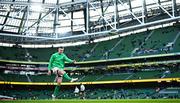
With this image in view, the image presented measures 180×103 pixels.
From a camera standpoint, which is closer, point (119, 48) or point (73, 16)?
point (119, 48)

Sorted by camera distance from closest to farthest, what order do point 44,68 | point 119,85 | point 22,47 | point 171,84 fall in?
point 171,84 → point 119,85 → point 44,68 → point 22,47

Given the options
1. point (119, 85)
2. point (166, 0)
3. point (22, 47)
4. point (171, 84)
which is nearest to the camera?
point (171, 84)

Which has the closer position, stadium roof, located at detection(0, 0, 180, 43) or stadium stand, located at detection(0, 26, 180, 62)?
stadium roof, located at detection(0, 0, 180, 43)

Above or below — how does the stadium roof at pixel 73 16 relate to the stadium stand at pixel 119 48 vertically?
above

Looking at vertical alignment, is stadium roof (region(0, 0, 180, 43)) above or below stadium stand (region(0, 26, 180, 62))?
above

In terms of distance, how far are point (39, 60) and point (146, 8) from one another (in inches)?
963

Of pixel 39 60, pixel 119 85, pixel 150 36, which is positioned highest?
pixel 150 36

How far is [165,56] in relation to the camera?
47.9m

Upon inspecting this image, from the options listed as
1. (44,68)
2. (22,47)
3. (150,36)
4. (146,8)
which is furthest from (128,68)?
(22,47)

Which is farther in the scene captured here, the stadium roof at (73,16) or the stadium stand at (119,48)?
the stadium stand at (119,48)

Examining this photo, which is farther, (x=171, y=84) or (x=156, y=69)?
(x=156, y=69)

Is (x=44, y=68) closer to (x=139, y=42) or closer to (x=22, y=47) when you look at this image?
(x=22, y=47)

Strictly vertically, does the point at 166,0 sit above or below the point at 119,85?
above

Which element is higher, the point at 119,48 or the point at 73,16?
the point at 73,16
